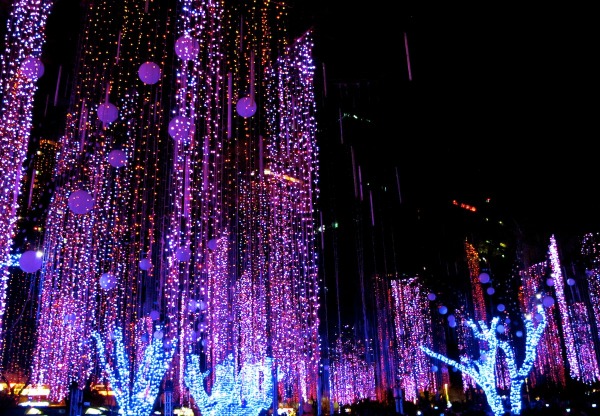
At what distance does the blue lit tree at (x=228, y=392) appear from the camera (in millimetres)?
12219

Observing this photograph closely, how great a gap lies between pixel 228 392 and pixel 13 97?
865 centimetres

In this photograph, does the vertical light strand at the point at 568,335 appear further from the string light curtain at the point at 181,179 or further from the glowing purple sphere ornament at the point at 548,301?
the string light curtain at the point at 181,179

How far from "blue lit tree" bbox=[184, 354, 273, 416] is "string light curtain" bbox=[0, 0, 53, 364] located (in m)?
6.60

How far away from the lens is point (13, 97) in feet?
20.9

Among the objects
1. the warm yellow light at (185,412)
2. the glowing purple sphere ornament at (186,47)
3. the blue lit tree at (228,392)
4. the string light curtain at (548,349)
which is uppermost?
the glowing purple sphere ornament at (186,47)

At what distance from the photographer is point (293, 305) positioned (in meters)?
15.4

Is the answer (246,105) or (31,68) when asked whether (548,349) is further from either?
(31,68)

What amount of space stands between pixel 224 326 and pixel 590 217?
11.0 meters

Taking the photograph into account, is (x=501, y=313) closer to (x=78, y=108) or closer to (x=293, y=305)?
(x=293, y=305)

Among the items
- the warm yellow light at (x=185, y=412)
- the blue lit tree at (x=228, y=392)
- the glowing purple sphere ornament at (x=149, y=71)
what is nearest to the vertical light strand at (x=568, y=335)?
the blue lit tree at (x=228, y=392)

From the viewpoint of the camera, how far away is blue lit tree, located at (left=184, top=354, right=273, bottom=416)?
12219mm

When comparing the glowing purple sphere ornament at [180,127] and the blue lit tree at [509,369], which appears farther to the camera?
the blue lit tree at [509,369]

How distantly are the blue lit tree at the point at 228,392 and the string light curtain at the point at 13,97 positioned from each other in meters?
6.60

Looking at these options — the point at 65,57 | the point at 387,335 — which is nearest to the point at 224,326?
the point at 387,335
